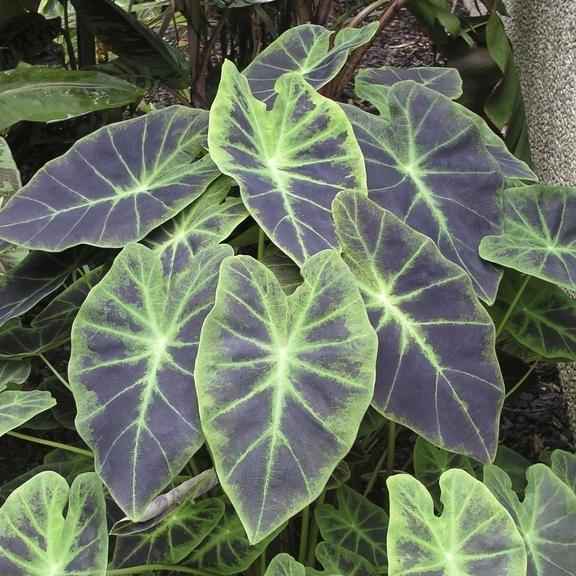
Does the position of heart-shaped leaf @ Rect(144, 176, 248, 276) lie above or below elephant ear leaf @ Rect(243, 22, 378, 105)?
below

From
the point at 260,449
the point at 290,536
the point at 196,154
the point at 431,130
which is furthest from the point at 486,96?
the point at 260,449

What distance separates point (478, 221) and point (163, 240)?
1.47ft

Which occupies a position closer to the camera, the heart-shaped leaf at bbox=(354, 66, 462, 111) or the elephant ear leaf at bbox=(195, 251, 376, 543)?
the elephant ear leaf at bbox=(195, 251, 376, 543)

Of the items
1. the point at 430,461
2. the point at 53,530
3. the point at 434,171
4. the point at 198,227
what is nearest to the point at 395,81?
the point at 434,171

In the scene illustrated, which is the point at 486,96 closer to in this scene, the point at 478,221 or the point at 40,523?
the point at 478,221

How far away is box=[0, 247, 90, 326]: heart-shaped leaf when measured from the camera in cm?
112

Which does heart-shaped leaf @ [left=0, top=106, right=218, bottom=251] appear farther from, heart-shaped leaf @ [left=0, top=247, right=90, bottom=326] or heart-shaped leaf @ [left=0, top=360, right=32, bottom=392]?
heart-shaped leaf @ [left=0, top=360, right=32, bottom=392]

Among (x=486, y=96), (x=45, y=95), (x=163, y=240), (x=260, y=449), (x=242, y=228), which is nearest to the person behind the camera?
(x=260, y=449)

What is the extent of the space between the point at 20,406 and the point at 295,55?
0.75 metres

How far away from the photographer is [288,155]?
3.43 ft

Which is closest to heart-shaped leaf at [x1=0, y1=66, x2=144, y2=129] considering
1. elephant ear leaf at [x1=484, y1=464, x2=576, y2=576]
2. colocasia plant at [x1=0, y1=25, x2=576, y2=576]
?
colocasia plant at [x1=0, y1=25, x2=576, y2=576]

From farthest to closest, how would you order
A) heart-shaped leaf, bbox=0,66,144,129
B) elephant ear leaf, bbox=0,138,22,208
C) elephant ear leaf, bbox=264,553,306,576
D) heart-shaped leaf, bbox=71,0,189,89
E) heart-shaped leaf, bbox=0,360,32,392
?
heart-shaped leaf, bbox=71,0,189,89, heart-shaped leaf, bbox=0,66,144,129, elephant ear leaf, bbox=0,138,22,208, heart-shaped leaf, bbox=0,360,32,392, elephant ear leaf, bbox=264,553,306,576

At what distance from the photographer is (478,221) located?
3.61 ft

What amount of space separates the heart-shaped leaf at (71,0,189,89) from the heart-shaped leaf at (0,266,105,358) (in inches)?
31.3
